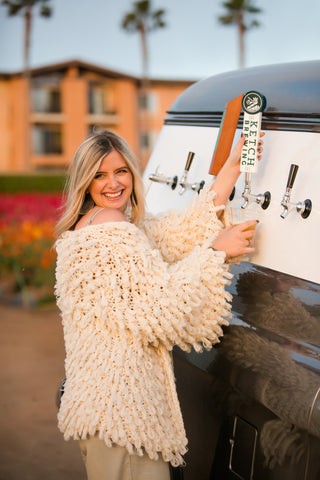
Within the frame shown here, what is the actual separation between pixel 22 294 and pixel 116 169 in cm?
519

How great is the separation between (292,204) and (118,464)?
97 cm

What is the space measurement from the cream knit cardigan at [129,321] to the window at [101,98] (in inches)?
1353

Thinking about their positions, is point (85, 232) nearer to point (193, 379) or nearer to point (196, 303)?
point (196, 303)

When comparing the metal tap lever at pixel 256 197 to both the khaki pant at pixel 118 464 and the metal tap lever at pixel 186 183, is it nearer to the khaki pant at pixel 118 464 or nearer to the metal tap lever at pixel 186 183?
the metal tap lever at pixel 186 183

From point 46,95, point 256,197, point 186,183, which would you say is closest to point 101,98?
point 46,95

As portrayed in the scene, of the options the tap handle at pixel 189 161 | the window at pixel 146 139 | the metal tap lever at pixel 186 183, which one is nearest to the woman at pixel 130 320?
the metal tap lever at pixel 186 183

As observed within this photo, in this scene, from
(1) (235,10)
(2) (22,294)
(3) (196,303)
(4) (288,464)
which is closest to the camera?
(4) (288,464)

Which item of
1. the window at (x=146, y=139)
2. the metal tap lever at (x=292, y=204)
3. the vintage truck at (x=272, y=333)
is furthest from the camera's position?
the window at (x=146, y=139)

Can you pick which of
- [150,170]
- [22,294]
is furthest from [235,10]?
[150,170]

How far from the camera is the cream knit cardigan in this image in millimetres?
1721

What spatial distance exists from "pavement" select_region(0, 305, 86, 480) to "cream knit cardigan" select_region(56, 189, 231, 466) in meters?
1.74

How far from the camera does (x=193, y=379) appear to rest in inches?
76.9

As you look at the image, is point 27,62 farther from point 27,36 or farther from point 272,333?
point 272,333

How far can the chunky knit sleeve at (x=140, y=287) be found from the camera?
1711 mm
